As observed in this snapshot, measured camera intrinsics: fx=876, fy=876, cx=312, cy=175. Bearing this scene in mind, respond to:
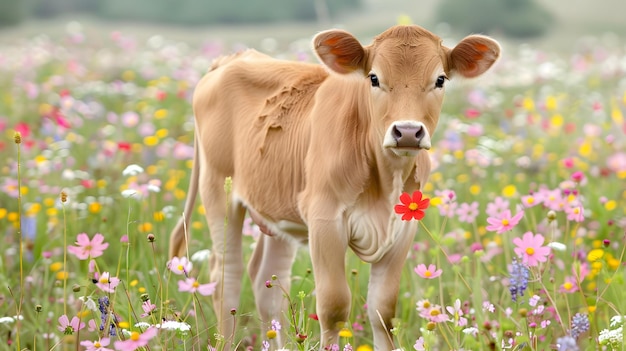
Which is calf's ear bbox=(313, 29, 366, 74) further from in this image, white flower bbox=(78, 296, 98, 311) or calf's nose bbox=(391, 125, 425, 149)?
white flower bbox=(78, 296, 98, 311)

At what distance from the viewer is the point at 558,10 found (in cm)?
2648

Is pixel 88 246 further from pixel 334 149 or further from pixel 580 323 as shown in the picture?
pixel 580 323

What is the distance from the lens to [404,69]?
3082mm

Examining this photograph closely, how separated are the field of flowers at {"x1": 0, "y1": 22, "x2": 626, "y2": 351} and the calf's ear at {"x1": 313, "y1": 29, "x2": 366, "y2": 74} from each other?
491 millimetres

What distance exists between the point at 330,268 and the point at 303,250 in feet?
5.56

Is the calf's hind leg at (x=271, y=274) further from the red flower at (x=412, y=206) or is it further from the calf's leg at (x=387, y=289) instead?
the red flower at (x=412, y=206)

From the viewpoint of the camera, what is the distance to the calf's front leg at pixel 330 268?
10.7 ft

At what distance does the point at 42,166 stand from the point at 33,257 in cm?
85

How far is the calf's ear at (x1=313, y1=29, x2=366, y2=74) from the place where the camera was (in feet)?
10.6

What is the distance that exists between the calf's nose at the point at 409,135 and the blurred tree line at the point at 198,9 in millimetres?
24729

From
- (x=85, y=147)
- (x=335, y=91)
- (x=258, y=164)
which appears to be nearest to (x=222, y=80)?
(x=258, y=164)

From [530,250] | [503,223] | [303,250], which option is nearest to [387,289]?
[503,223]

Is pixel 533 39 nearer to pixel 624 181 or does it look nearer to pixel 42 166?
pixel 624 181

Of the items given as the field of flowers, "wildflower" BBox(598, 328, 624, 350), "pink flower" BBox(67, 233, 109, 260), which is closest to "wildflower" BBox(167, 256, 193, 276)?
the field of flowers
